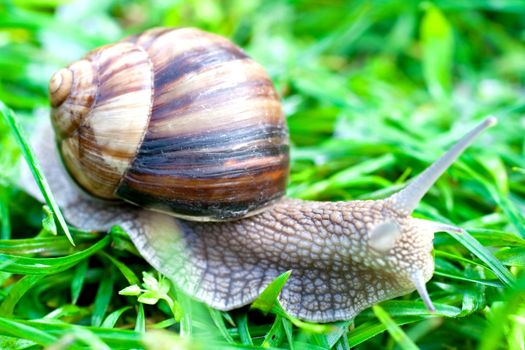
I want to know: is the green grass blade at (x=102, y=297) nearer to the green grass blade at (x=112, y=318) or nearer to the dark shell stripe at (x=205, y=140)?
the green grass blade at (x=112, y=318)

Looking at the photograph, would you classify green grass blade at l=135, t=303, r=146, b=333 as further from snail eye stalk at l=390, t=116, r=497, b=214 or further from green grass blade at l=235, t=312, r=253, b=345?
snail eye stalk at l=390, t=116, r=497, b=214

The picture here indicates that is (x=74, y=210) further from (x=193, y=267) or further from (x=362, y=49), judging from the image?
(x=362, y=49)

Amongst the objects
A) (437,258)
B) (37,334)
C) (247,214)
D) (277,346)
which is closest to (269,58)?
(247,214)

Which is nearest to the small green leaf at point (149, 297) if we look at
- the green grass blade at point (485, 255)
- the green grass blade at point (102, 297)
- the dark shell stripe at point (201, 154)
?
the green grass blade at point (102, 297)

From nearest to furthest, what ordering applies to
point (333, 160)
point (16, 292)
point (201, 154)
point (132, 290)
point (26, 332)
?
point (26, 332), point (132, 290), point (16, 292), point (201, 154), point (333, 160)

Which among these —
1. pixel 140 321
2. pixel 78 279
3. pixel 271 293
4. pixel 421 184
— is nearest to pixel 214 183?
pixel 271 293

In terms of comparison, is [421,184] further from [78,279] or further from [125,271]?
[78,279]

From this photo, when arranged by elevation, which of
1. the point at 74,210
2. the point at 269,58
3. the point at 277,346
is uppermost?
the point at 269,58
